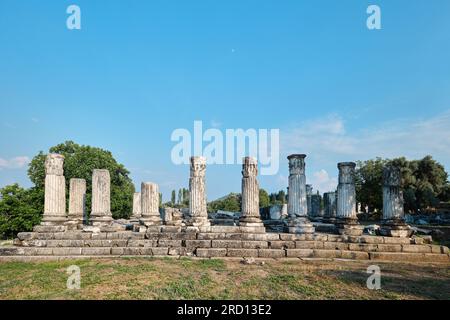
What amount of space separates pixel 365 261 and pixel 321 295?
5.13 m

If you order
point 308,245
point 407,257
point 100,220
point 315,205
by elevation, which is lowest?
point 407,257

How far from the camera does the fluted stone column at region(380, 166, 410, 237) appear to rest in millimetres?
12297

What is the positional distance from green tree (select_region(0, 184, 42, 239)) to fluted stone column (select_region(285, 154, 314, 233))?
2108 cm

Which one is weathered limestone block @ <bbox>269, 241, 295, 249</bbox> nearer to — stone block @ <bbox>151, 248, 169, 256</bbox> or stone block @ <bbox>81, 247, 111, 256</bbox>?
stone block @ <bbox>151, 248, 169, 256</bbox>

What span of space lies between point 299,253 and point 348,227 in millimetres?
3257

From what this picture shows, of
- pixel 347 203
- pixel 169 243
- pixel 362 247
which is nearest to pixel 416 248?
pixel 362 247

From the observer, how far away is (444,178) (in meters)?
42.3

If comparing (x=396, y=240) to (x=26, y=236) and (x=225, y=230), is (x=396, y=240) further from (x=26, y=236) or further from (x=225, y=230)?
(x=26, y=236)

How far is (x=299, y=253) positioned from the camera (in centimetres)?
1073

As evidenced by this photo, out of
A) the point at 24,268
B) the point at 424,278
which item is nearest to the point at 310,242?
the point at 424,278

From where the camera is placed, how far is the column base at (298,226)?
12.2 m

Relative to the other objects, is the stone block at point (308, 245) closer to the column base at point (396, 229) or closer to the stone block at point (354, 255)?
the stone block at point (354, 255)
